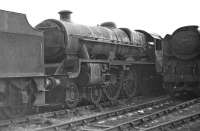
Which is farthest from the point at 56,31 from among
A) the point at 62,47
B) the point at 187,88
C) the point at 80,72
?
the point at 187,88

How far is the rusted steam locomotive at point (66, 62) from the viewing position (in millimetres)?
8805

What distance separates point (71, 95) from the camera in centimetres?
1174

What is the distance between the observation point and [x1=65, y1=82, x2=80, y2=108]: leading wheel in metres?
11.5

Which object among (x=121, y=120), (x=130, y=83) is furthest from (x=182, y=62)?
(x=121, y=120)

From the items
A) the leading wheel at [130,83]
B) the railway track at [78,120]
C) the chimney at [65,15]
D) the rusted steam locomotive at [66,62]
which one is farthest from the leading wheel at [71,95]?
the leading wheel at [130,83]

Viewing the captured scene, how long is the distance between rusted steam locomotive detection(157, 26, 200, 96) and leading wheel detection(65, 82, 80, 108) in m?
4.52

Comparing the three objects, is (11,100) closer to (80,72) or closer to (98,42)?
(80,72)

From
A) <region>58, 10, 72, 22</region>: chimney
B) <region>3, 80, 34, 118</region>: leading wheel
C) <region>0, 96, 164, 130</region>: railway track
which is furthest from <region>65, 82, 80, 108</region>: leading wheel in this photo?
<region>58, 10, 72, 22</region>: chimney

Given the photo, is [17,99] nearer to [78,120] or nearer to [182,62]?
[78,120]

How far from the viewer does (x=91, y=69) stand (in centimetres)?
1223

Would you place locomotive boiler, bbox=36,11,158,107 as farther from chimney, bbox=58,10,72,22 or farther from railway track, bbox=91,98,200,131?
A: railway track, bbox=91,98,200,131

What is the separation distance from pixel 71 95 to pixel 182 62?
550 cm

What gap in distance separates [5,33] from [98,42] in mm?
5307

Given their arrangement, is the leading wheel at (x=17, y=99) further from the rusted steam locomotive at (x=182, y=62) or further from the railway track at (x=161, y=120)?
the rusted steam locomotive at (x=182, y=62)
